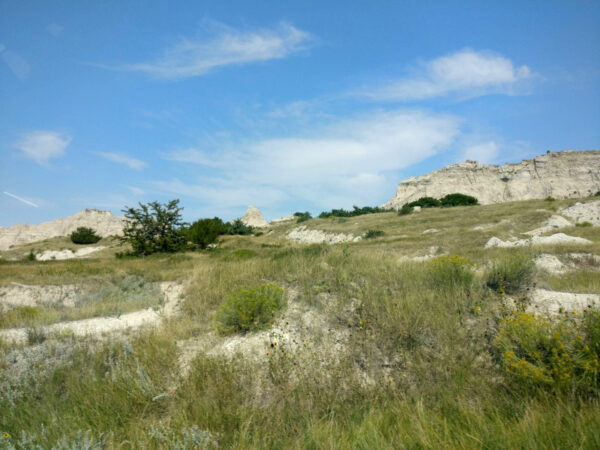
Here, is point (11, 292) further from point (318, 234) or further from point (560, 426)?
point (318, 234)

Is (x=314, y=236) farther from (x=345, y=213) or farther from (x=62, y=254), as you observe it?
(x=62, y=254)

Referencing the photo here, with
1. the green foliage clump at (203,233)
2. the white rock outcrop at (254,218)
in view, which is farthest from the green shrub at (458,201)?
the white rock outcrop at (254,218)

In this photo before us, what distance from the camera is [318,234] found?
40.7m

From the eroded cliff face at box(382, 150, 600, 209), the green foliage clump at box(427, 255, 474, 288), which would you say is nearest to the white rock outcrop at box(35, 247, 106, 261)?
the green foliage clump at box(427, 255, 474, 288)

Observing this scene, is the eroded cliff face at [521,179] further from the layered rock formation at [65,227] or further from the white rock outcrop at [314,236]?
the layered rock formation at [65,227]

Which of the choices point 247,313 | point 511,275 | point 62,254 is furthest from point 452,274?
point 62,254

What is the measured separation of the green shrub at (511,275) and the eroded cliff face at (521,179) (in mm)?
65820

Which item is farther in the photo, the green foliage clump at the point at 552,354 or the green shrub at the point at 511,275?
the green shrub at the point at 511,275

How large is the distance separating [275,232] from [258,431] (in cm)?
4761

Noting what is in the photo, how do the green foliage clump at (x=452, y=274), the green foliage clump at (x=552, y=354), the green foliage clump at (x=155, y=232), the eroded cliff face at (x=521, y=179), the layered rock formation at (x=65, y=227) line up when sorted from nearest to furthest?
the green foliage clump at (x=552, y=354) → the green foliage clump at (x=452, y=274) → the green foliage clump at (x=155, y=232) → the eroded cliff face at (x=521, y=179) → the layered rock formation at (x=65, y=227)

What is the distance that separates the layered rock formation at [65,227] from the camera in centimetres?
8050

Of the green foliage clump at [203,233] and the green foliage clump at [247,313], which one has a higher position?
the green foliage clump at [203,233]

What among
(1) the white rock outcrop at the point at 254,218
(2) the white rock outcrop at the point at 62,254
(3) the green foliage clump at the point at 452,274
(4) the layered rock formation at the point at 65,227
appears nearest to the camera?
(3) the green foliage clump at the point at 452,274

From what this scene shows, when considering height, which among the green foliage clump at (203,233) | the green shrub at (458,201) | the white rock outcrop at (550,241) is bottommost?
the white rock outcrop at (550,241)
